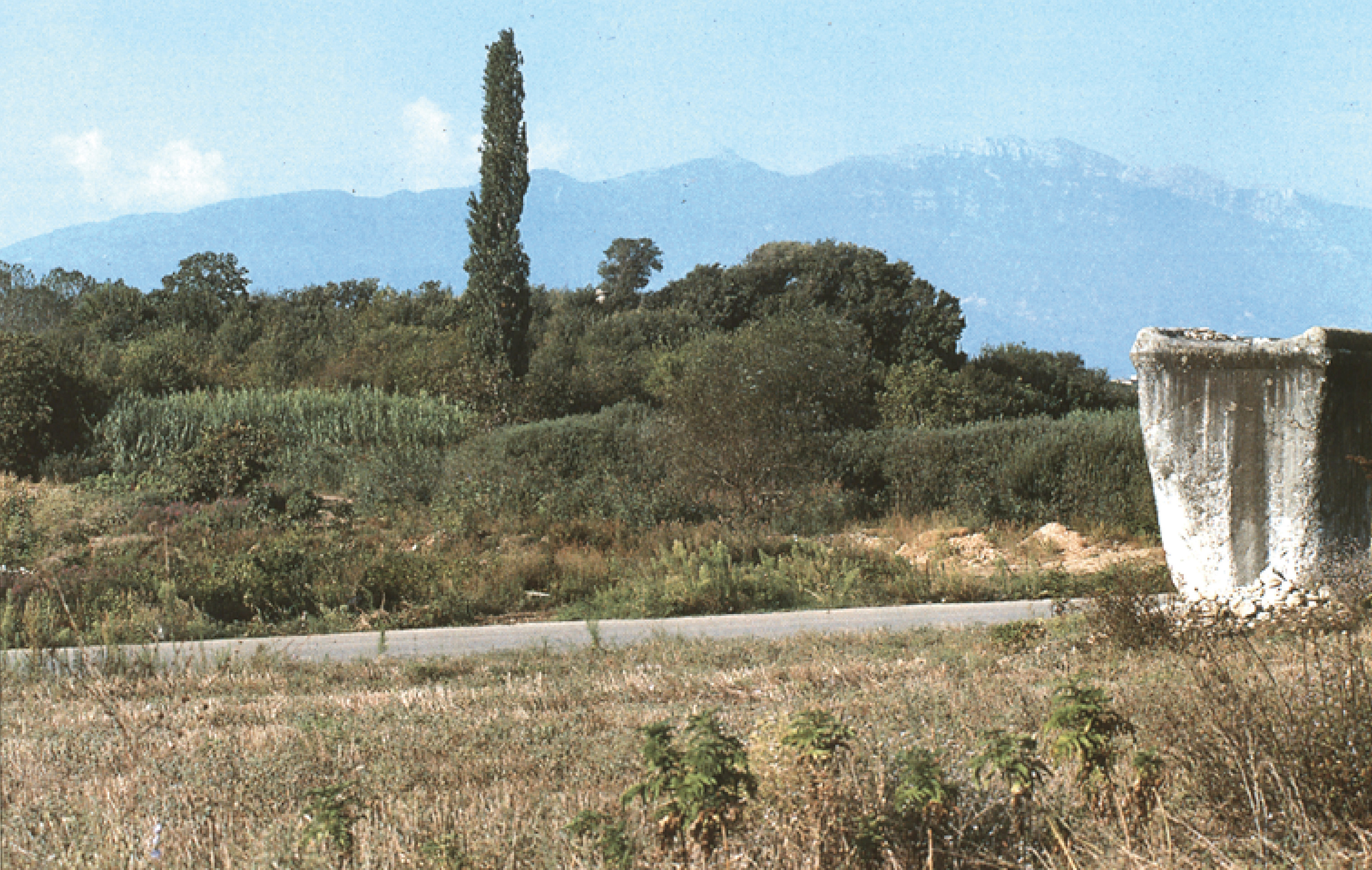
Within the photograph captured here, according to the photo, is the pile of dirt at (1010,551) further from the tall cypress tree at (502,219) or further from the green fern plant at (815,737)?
the tall cypress tree at (502,219)

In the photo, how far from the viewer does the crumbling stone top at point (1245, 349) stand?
7457mm

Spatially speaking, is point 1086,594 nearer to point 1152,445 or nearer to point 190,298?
point 1152,445

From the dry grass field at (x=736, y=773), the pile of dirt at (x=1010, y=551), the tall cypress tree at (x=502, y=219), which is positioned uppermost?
the tall cypress tree at (x=502, y=219)

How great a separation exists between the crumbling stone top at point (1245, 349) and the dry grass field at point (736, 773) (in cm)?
226

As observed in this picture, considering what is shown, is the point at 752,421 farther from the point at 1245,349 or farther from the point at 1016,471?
the point at 1245,349

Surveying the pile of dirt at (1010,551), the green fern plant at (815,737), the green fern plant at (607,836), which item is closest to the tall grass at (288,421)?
the pile of dirt at (1010,551)

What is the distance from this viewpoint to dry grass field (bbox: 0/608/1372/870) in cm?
366

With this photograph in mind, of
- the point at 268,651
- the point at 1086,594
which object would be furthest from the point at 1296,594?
the point at 268,651

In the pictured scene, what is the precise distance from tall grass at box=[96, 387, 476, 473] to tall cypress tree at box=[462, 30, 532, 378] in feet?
12.5

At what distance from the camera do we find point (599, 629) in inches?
377

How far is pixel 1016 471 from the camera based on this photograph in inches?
665

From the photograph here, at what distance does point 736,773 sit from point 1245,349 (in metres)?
5.80

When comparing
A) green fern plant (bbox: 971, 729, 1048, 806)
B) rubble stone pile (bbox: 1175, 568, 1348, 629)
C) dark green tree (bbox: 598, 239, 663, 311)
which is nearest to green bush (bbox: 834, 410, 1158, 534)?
rubble stone pile (bbox: 1175, 568, 1348, 629)

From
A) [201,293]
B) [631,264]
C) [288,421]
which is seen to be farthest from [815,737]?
[631,264]
